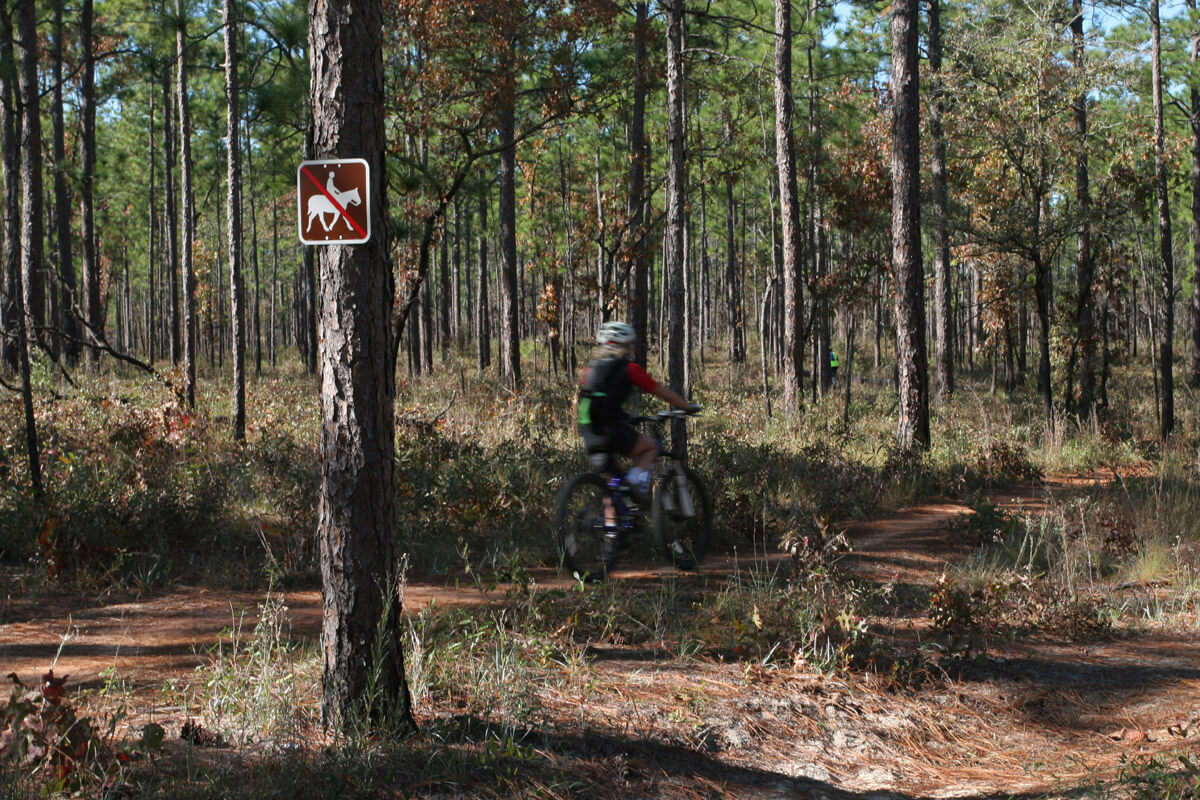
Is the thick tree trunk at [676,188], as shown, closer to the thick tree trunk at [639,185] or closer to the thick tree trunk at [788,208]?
the thick tree trunk at [639,185]

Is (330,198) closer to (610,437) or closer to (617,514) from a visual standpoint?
(610,437)

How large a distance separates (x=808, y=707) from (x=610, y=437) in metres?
2.68

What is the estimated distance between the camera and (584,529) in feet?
23.1

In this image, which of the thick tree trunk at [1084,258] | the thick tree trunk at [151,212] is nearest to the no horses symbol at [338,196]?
the thick tree trunk at [1084,258]

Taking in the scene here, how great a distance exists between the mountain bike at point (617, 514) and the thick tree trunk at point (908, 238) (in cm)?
634

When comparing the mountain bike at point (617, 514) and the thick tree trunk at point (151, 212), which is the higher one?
the thick tree trunk at point (151, 212)

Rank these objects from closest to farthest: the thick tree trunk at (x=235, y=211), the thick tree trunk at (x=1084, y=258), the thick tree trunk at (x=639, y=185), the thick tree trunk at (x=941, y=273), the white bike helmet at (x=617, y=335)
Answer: the white bike helmet at (x=617, y=335)
the thick tree trunk at (x=235, y=211)
the thick tree trunk at (x=1084, y=258)
the thick tree trunk at (x=639, y=185)
the thick tree trunk at (x=941, y=273)

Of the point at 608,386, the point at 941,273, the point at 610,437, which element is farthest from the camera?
the point at 941,273

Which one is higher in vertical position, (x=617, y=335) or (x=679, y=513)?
(x=617, y=335)

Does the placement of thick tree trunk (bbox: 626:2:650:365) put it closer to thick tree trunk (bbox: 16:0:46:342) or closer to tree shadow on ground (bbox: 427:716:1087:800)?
thick tree trunk (bbox: 16:0:46:342)

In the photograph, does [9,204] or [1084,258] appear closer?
[9,204]

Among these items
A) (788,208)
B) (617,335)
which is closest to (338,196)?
(617,335)

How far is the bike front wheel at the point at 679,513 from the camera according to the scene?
7168 mm

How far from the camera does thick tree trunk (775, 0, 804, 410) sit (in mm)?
16031
